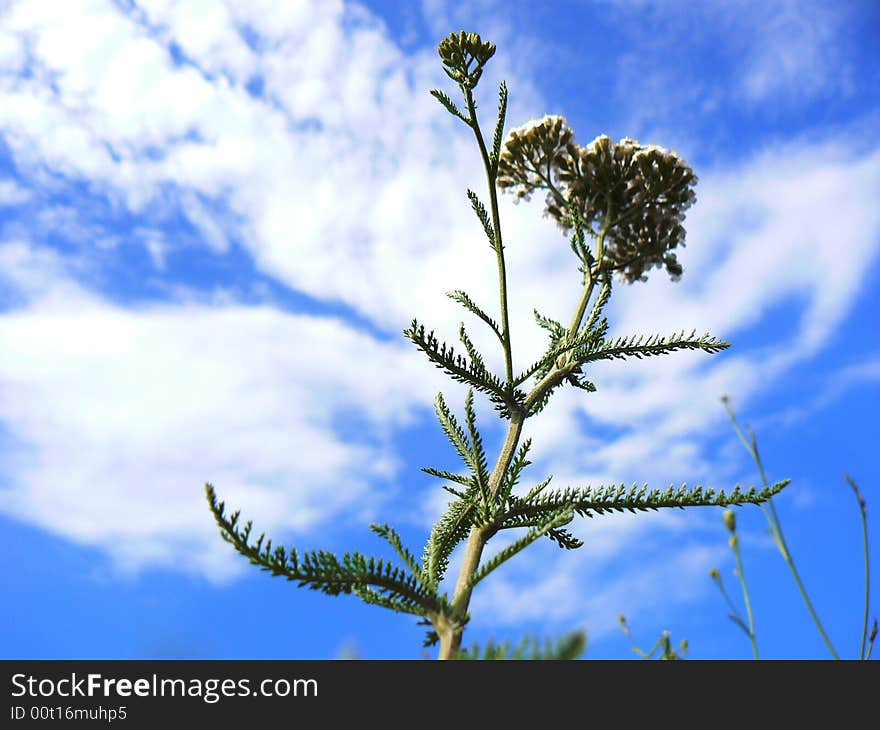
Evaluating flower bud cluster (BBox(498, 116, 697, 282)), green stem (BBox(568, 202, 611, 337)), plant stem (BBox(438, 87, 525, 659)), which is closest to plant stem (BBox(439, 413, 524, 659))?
plant stem (BBox(438, 87, 525, 659))

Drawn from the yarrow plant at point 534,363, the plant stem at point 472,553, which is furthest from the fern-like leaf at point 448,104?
the plant stem at point 472,553

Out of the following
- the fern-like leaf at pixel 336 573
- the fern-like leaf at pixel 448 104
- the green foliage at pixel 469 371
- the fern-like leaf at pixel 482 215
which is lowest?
the fern-like leaf at pixel 336 573

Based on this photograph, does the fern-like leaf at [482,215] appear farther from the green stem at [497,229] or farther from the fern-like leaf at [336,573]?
the fern-like leaf at [336,573]

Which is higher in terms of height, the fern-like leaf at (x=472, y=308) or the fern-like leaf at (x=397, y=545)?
the fern-like leaf at (x=472, y=308)

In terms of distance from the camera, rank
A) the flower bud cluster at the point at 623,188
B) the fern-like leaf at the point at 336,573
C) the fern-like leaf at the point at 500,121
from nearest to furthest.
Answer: the fern-like leaf at the point at 336,573, the fern-like leaf at the point at 500,121, the flower bud cluster at the point at 623,188

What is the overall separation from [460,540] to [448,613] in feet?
2.39

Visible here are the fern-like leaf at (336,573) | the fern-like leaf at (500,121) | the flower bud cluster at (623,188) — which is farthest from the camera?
the flower bud cluster at (623,188)

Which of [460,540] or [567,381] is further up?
[567,381]

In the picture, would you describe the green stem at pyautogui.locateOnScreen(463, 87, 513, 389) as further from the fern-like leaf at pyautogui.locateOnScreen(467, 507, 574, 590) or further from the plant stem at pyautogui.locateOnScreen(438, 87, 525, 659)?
the fern-like leaf at pyautogui.locateOnScreen(467, 507, 574, 590)
